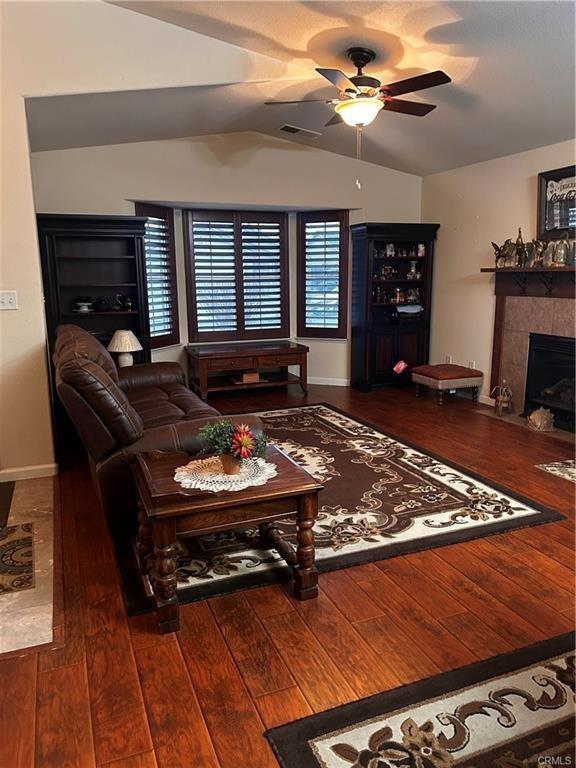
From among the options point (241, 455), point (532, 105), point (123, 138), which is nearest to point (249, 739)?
point (241, 455)

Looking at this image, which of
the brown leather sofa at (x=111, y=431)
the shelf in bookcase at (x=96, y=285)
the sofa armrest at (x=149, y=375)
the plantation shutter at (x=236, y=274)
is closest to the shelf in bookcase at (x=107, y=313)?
the shelf in bookcase at (x=96, y=285)

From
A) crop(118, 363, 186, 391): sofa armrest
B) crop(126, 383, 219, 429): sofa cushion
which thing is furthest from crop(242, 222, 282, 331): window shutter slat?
crop(126, 383, 219, 429): sofa cushion

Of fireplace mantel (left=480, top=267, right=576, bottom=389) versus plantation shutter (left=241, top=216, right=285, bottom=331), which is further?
plantation shutter (left=241, top=216, right=285, bottom=331)

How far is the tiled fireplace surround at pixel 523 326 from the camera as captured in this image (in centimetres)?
496

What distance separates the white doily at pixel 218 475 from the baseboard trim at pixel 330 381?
4.52 metres

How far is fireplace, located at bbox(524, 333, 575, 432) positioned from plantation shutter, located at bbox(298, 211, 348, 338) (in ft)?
7.88

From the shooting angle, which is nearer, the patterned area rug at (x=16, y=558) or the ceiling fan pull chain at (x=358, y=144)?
the patterned area rug at (x=16, y=558)

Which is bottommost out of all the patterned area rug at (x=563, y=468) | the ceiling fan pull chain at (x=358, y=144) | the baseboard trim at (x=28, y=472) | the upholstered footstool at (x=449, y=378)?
the patterned area rug at (x=563, y=468)

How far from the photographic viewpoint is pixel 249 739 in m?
1.72

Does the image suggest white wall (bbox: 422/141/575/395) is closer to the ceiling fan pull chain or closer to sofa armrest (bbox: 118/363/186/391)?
the ceiling fan pull chain

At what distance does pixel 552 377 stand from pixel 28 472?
15.2 ft

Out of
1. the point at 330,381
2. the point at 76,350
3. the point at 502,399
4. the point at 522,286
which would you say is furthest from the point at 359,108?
the point at 330,381

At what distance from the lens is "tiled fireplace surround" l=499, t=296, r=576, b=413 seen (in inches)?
195

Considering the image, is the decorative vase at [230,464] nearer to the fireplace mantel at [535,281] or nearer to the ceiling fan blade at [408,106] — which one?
the ceiling fan blade at [408,106]
